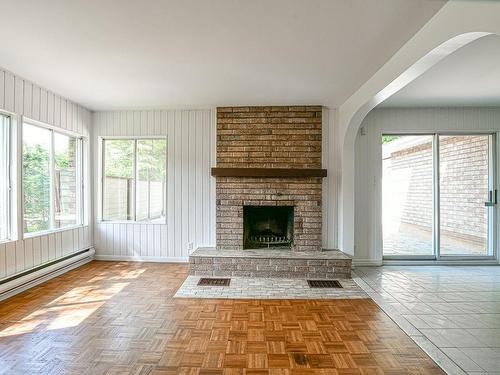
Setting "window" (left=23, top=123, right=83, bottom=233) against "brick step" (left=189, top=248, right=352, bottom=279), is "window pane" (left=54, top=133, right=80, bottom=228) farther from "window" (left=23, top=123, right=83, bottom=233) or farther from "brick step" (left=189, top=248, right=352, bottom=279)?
"brick step" (left=189, top=248, right=352, bottom=279)

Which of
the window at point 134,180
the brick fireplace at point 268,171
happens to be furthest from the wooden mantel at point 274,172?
the window at point 134,180

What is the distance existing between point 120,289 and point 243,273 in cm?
155

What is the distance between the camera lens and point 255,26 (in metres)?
2.38

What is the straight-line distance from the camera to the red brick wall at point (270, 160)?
4.61m

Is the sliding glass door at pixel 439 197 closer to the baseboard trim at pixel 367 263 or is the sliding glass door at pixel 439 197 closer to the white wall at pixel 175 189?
the baseboard trim at pixel 367 263

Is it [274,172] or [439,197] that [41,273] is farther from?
[439,197]

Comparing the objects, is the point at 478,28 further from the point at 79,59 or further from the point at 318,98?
the point at 79,59

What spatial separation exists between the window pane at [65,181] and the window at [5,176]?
0.85 meters

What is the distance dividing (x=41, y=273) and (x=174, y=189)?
2068mm

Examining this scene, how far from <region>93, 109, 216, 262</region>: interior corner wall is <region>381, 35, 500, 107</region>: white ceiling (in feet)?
9.65

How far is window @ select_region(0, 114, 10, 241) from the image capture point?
3400mm

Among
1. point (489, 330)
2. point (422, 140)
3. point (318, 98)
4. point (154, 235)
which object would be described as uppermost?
point (318, 98)

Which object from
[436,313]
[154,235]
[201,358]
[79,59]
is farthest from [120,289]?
[436,313]

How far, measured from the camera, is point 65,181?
4.57 m
